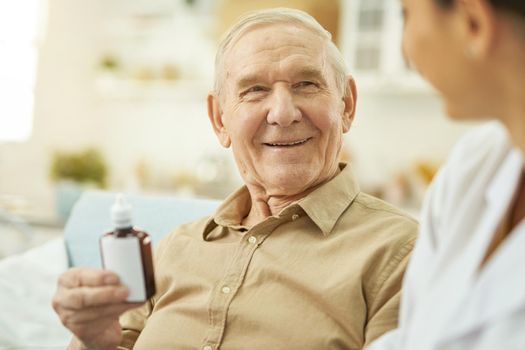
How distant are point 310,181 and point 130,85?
3922 mm

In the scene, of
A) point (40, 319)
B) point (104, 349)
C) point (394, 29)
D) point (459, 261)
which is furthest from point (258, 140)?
point (394, 29)

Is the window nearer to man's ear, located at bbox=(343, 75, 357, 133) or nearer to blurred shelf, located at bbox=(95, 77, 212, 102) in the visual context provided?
blurred shelf, located at bbox=(95, 77, 212, 102)

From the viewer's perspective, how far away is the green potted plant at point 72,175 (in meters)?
3.92

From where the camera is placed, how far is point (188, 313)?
48.7 inches

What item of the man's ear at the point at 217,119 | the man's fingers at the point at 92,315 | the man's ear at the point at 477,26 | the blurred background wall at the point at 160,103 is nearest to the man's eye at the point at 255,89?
the man's ear at the point at 217,119

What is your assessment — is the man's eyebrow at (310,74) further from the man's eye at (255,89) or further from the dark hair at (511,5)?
the dark hair at (511,5)

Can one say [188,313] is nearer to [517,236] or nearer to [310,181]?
[310,181]

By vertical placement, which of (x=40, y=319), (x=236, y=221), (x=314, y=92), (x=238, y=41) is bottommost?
(x=40, y=319)

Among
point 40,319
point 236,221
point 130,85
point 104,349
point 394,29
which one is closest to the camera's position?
point 104,349

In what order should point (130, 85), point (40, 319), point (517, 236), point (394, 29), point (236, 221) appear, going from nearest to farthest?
point (517, 236), point (236, 221), point (40, 319), point (394, 29), point (130, 85)

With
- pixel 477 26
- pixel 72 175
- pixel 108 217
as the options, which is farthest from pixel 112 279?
pixel 72 175

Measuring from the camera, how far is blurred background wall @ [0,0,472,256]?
415cm

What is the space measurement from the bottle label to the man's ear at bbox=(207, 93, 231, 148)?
619 mm

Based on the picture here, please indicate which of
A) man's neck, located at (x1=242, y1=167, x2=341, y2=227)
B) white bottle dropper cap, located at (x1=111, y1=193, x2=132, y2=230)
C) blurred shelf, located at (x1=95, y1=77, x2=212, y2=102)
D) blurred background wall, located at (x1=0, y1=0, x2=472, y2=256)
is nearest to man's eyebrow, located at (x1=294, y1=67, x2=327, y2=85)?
man's neck, located at (x1=242, y1=167, x2=341, y2=227)
